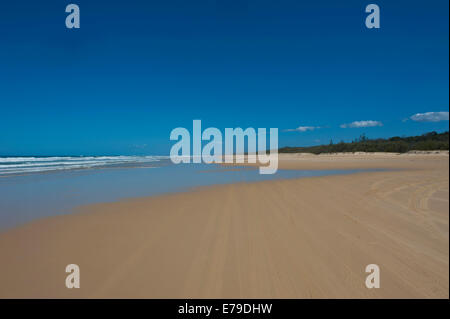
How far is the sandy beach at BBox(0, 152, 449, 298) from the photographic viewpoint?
2504mm

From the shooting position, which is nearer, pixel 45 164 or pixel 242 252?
pixel 242 252

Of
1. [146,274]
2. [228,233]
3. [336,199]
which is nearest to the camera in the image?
[146,274]

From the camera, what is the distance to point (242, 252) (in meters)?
3.39

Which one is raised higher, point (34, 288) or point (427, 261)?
point (427, 261)

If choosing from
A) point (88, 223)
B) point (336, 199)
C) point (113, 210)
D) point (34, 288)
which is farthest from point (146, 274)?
point (336, 199)

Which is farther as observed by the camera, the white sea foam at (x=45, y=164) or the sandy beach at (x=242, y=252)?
the white sea foam at (x=45, y=164)

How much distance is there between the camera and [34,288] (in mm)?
2654

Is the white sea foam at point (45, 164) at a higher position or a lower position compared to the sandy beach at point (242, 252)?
higher

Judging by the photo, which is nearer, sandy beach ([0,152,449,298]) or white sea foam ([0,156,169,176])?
sandy beach ([0,152,449,298])

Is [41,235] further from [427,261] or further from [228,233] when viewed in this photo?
[427,261]

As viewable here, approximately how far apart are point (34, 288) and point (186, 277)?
6.22 feet

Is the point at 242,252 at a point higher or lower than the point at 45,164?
lower

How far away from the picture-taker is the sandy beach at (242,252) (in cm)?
250
